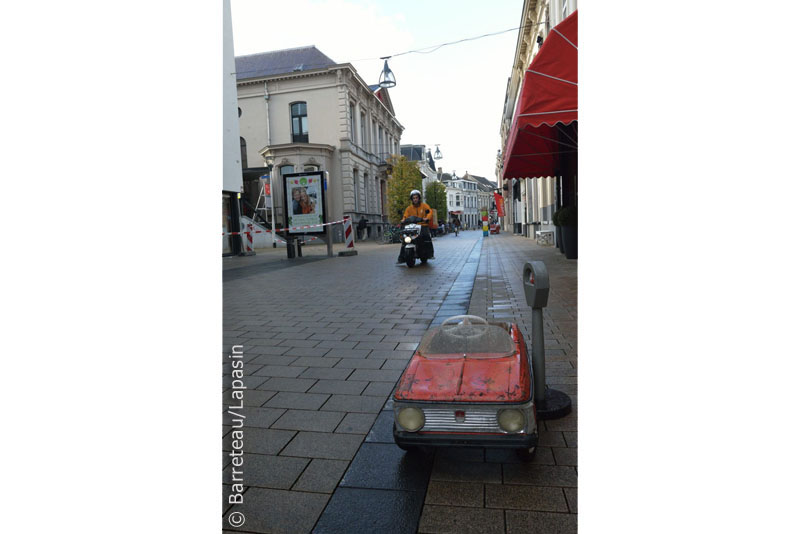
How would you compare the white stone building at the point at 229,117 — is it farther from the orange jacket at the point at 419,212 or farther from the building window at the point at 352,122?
the building window at the point at 352,122

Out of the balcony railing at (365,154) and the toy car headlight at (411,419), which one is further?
the balcony railing at (365,154)

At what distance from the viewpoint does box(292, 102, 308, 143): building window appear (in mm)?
31141

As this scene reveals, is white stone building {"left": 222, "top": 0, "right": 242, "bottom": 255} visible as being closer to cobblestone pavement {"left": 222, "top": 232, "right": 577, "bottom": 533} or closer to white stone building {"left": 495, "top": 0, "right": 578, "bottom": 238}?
cobblestone pavement {"left": 222, "top": 232, "right": 577, "bottom": 533}

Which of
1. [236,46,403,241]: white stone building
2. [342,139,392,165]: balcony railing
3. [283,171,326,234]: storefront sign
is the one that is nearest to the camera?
[283,171,326,234]: storefront sign

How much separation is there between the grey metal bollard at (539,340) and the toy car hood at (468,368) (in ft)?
0.34

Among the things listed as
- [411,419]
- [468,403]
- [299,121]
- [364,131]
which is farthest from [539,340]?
[364,131]

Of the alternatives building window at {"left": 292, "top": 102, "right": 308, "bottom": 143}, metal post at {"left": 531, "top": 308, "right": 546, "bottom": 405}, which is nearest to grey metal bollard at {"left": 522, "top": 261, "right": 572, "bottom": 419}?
metal post at {"left": 531, "top": 308, "right": 546, "bottom": 405}

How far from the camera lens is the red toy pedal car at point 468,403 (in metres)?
1.99

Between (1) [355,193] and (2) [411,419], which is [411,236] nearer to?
(2) [411,419]

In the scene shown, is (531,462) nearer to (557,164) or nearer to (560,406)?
(560,406)

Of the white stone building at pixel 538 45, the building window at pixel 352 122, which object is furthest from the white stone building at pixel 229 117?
the building window at pixel 352 122

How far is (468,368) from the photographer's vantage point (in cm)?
217

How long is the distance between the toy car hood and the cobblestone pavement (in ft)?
1.23

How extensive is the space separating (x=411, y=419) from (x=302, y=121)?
31444mm
